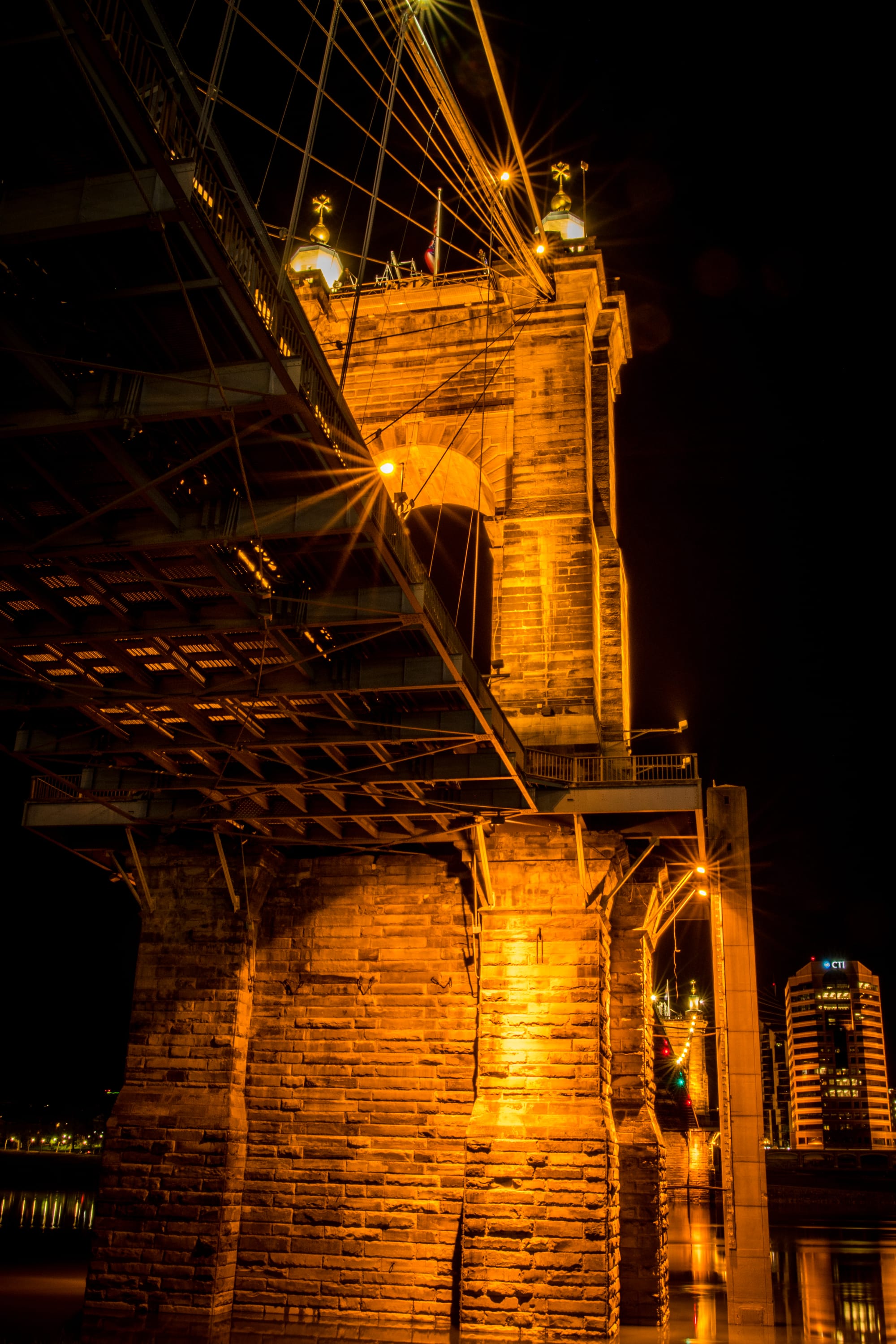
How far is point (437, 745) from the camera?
16781 mm

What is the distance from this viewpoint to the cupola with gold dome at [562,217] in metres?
27.5

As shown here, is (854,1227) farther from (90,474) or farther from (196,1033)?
(90,474)

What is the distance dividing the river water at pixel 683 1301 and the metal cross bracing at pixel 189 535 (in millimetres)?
7543

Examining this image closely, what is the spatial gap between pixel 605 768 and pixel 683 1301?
10.4 meters

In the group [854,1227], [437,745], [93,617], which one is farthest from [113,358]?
[854,1227]

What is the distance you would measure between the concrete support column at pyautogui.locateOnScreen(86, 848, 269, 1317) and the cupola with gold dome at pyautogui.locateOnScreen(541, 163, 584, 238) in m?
17.9

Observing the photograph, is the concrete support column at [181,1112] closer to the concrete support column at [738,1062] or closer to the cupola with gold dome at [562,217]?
the concrete support column at [738,1062]

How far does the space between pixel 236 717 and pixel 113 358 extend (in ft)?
22.1

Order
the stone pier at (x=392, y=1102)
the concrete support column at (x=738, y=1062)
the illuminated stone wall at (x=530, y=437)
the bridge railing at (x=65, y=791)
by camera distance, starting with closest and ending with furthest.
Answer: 1. the stone pier at (x=392, y=1102)
2. the concrete support column at (x=738, y=1062)
3. the bridge railing at (x=65, y=791)
4. the illuminated stone wall at (x=530, y=437)

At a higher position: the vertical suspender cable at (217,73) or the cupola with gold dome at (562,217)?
the cupola with gold dome at (562,217)

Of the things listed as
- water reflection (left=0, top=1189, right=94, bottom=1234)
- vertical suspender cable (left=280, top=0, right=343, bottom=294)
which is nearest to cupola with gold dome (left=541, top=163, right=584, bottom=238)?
vertical suspender cable (left=280, top=0, right=343, bottom=294)

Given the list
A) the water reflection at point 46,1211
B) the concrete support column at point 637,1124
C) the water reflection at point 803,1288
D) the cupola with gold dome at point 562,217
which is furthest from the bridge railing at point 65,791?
the water reflection at point 46,1211

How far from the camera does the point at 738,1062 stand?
60.4ft

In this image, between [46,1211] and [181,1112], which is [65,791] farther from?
[46,1211]
